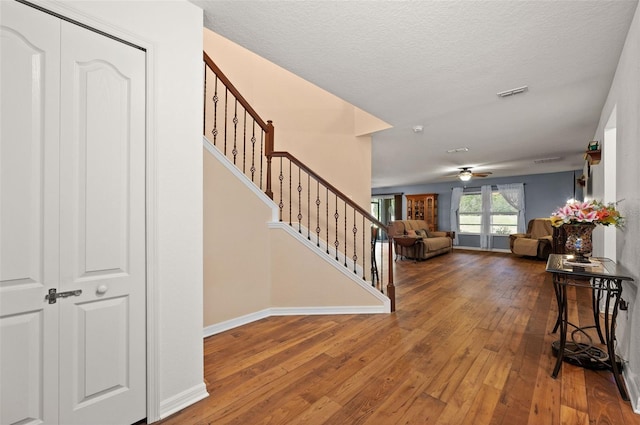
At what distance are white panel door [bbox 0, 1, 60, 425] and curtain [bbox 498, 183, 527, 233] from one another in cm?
1070

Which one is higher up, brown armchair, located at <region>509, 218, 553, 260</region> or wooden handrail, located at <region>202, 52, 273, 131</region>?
wooden handrail, located at <region>202, 52, 273, 131</region>

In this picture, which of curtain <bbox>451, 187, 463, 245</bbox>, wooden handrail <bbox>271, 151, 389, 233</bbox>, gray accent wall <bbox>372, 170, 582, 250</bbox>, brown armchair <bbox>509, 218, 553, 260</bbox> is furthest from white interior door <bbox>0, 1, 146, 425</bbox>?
curtain <bbox>451, 187, 463, 245</bbox>

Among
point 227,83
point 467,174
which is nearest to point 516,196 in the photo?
point 467,174

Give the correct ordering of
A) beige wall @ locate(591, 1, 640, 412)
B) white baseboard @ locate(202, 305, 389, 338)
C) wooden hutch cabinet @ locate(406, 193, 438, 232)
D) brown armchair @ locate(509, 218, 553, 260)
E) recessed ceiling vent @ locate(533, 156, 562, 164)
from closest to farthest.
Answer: beige wall @ locate(591, 1, 640, 412), white baseboard @ locate(202, 305, 389, 338), recessed ceiling vent @ locate(533, 156, 562, 164), brown armchair @ locate(509, 218, 553, 260), wooden hutch cabinet @ locate(406, 193, 438, 232)

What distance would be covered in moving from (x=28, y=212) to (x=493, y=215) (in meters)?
10.9

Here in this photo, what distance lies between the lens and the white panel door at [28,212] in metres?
1.19

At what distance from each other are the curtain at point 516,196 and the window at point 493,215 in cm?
15

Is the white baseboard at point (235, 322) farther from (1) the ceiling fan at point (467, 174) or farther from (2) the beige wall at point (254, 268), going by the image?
(1) the ceiling fan at point (467, 174)

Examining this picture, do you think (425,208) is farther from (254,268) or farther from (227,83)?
(227,83)

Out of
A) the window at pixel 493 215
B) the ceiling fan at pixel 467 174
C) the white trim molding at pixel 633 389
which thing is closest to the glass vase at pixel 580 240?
the white trim molding at pixel 633 389

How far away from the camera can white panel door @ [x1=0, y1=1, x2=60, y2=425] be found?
46.9 inches

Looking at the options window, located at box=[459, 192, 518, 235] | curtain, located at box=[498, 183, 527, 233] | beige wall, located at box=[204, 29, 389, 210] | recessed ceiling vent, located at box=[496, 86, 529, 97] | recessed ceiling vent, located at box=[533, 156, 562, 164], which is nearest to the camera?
recessed ceiling vent, located at box=[496, 86, 529, 97]

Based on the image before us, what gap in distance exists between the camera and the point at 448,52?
90.0 inches

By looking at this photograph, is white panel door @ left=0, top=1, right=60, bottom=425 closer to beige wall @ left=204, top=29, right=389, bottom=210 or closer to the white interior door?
the white interior door
